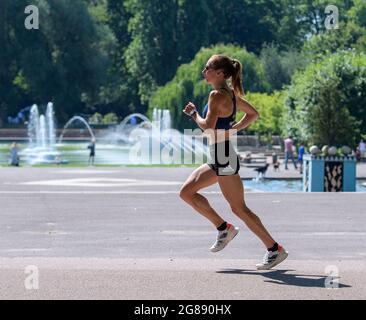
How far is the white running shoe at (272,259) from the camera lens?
379 inches

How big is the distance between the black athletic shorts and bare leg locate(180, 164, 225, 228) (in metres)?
0.13

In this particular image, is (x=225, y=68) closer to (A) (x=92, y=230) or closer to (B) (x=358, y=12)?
(A) (x=92, y=230)

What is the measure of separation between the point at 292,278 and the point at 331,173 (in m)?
19.3

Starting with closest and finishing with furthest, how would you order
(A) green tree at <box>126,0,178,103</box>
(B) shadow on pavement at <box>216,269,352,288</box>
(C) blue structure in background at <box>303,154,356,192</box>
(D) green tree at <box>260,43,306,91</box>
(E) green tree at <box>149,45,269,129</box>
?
(B) shadow on pavement at <box>216,269,352,288</box>, (C) blue structure in background at <box>303,154,356,192</box>, (E) green tree at <box>149,45,269,129</box>, (D) green tree at <box>260,43,306,91</box>, (A) green tree at <box>126,0,178,103</box>

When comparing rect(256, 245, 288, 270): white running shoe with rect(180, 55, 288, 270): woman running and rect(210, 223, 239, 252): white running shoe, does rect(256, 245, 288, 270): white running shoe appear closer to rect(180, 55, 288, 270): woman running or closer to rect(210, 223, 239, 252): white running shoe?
rect(180, 55, 288, 270): woman running

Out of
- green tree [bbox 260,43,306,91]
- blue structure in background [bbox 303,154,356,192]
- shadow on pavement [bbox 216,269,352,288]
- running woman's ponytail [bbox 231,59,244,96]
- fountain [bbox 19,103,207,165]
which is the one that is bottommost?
fountain [bbox 19,103,207,165]

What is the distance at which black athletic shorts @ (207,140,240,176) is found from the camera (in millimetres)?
9602

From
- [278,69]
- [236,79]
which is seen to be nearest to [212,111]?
[236,79]

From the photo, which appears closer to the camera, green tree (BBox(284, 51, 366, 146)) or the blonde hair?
the blonde hair

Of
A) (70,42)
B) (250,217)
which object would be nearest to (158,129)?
(70,42)

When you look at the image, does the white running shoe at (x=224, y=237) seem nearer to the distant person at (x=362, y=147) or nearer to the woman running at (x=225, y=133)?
the woman running at (x=225, y=133)

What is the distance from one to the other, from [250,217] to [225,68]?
4.23ft

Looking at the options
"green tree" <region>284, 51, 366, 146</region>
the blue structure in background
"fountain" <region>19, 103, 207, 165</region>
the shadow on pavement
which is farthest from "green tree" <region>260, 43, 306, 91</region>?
the shadow on pavement

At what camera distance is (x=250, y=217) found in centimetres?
981
